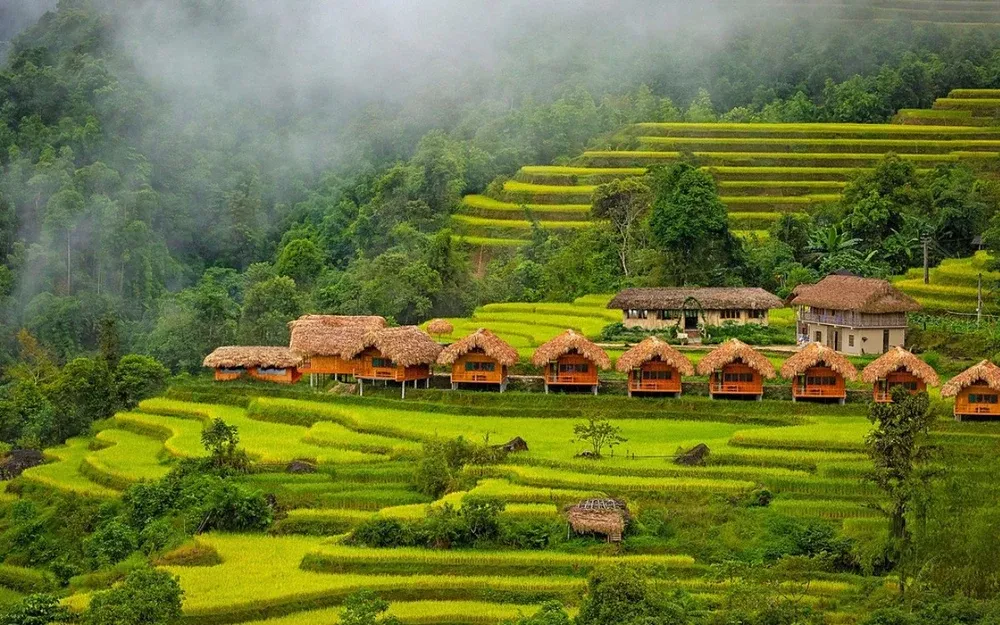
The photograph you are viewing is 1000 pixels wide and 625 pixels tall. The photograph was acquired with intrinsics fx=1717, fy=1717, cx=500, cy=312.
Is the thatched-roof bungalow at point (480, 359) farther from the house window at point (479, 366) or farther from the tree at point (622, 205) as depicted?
the tree at point (622, 205)

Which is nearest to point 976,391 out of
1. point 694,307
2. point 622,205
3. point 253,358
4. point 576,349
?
point 576,349

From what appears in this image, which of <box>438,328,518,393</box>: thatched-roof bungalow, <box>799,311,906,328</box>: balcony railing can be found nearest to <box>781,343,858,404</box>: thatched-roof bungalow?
<box>799,311,906,328</box>: balcony railing

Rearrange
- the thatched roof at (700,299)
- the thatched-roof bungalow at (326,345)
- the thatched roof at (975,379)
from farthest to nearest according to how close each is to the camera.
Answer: the thatched roof at (700,299) → the thatched-roof bungalow at (326,345) → the thatched roof at (975,379)

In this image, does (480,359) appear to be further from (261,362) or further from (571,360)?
(261,362)

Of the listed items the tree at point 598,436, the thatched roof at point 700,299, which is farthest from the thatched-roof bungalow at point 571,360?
the thatched roof at point 700,299

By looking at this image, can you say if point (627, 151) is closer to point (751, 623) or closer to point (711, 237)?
point (711, 237)

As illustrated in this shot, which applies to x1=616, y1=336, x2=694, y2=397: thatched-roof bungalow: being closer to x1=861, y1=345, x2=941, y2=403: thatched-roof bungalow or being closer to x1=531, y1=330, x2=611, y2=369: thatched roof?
x1=531, y1=330, x2=611, y2=369: thatched roof
